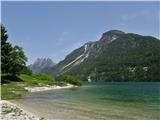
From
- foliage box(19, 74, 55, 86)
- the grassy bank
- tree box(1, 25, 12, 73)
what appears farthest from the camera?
foliage box(19, 74, 55, 86)

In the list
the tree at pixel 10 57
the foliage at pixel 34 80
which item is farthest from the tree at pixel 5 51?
the foliage at pixel 34 80

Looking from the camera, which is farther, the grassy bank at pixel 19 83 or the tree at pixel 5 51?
the tree at pixel 5 51

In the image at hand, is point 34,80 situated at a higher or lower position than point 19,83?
higher

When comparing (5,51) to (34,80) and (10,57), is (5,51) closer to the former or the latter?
(10,57)

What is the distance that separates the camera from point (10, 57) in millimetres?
79812

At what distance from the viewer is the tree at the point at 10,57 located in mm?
76625

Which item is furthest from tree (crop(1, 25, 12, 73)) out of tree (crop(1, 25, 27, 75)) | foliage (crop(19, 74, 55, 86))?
foliage (crop(19, 74, 55, 86))

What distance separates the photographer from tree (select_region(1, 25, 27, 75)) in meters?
76.6

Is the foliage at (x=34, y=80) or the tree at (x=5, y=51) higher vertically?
the tree at (x=5, y=51)

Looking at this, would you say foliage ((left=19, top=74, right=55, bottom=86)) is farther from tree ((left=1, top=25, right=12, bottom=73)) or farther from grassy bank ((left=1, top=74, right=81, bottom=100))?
tree ((left=1, top=25, right=12, bottom=73))

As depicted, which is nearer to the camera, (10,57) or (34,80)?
(10,57)

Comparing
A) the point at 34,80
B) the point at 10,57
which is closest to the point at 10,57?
the point at 10,57

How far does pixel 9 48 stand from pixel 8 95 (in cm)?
2958

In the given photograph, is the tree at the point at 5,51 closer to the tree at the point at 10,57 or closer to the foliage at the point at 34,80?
the tree at the point at 10,57
